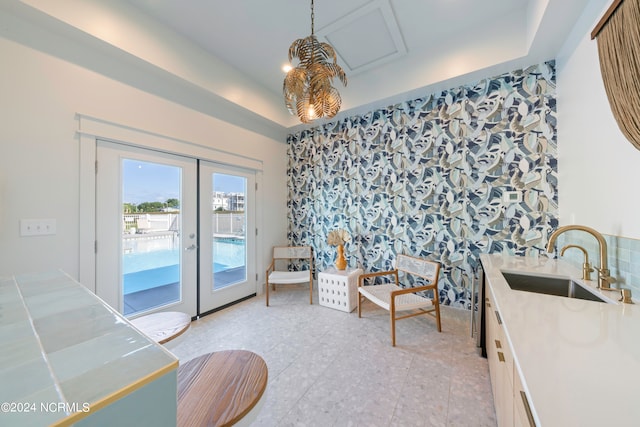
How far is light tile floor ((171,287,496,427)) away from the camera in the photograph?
1525 mm

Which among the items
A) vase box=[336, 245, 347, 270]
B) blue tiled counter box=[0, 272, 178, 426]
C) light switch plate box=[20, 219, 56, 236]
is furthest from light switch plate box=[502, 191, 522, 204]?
light switch plate box=[20, 219, 56, 236]

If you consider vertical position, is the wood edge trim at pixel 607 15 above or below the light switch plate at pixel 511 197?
above

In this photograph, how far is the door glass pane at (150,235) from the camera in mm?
2328

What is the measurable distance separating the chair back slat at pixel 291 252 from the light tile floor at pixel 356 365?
2.92ft

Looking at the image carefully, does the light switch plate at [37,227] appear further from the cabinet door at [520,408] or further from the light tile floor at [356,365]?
the cabinet door at [520,408]

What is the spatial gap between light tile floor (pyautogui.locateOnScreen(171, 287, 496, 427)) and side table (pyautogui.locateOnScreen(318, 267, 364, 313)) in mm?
100

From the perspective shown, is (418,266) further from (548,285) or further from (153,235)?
(153,235)

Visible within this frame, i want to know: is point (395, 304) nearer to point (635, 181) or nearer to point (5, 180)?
point (635, 181)

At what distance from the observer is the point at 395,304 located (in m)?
2.36

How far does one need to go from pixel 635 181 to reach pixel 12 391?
2.36 meters

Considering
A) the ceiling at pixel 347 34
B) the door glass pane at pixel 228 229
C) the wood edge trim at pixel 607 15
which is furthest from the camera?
the door glass pane at pixel 228 229

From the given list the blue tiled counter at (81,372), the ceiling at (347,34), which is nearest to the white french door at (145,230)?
the ceiling at (347,34)

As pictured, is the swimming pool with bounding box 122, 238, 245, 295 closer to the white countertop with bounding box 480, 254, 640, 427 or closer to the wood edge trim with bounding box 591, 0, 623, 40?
the white countertop with bounding box 480, 254, 640, 427

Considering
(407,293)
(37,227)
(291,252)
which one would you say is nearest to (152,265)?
(37,227)
